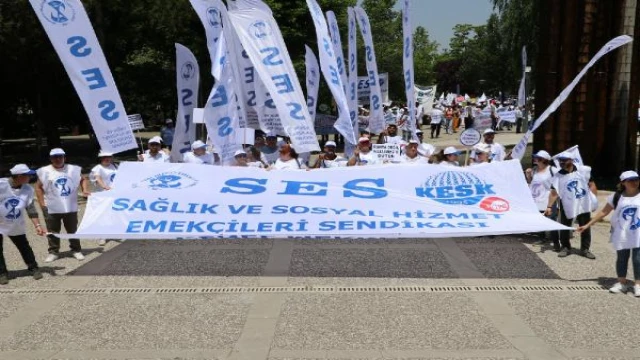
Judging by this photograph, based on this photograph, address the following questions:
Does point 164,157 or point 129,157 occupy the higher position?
point 164,157

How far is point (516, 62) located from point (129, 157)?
17.9 metres

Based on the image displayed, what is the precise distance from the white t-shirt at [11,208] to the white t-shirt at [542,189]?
24.8ft

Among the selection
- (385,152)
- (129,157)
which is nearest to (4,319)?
(385,152)

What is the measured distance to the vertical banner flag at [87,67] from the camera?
339 inches

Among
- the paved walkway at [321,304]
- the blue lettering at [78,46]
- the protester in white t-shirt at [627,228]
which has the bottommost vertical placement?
the paved walkway at [321,304]

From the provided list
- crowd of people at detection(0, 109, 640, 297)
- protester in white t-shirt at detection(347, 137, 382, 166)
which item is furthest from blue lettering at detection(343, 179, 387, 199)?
protester in white t-shirt at detection(347, 137, 382, 166)

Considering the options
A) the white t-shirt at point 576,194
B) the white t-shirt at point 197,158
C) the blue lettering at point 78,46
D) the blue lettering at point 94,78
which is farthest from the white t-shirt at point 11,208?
the white t-shirt at point 576,194

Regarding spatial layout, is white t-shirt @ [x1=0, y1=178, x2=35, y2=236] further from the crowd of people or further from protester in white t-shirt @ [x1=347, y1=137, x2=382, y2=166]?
protester in white t-shirt @ [x1=347, y1=137, x2=382, y2=166]

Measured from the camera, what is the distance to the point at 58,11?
28.2 ft

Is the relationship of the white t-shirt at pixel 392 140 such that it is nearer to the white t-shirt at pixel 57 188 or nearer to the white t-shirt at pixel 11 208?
the white t-shirt at pixel 57 188

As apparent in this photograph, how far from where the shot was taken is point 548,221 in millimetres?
8156

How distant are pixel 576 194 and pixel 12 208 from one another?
26.3ft

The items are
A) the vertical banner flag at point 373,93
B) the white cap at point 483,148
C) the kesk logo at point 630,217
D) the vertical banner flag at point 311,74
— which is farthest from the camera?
the vertical banner flag at point 311,74

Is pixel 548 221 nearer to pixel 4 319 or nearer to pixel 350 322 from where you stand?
pixel 350 322
